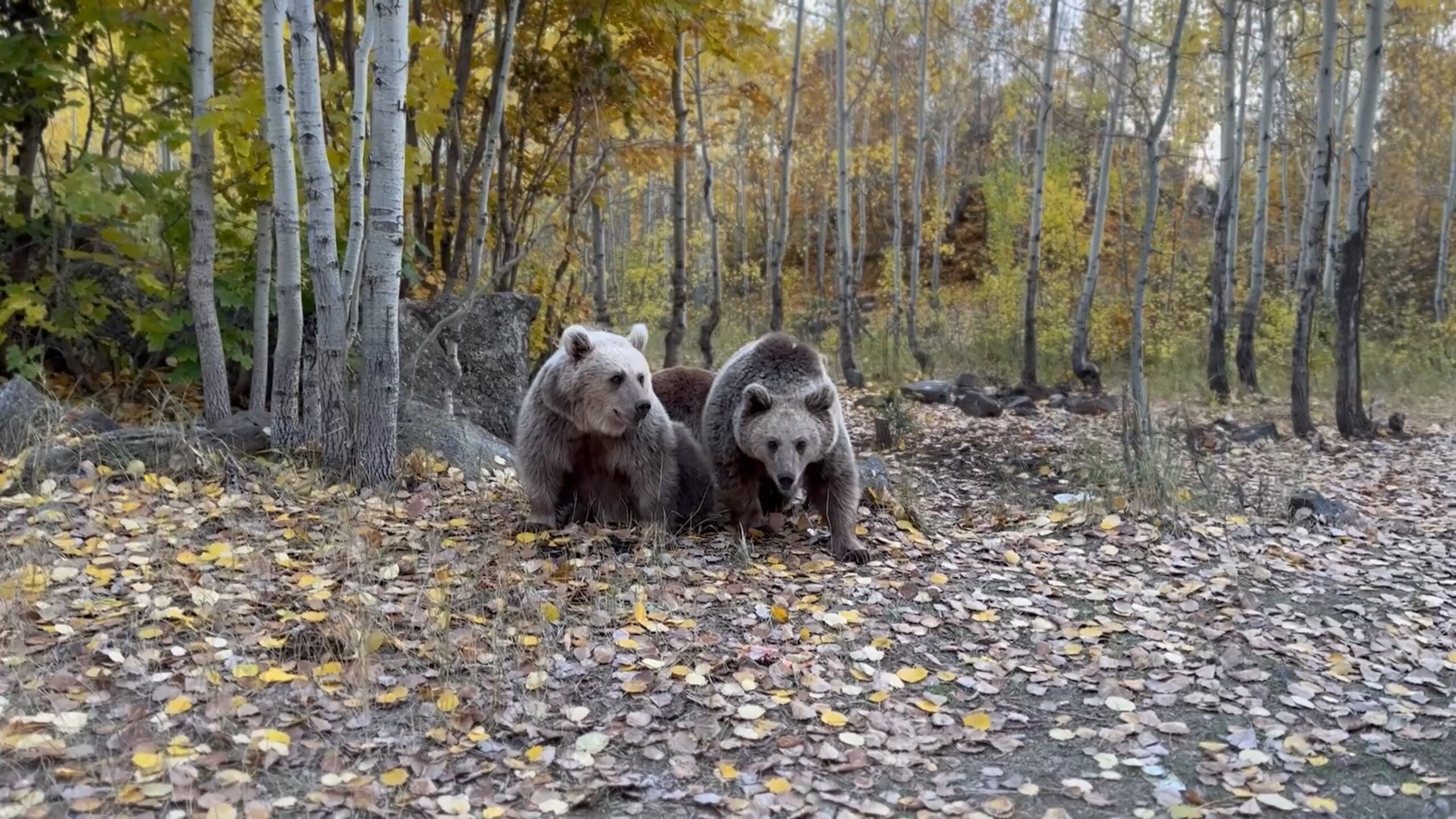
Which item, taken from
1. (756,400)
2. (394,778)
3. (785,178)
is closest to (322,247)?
(756,400)

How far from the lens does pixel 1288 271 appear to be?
2505 cm

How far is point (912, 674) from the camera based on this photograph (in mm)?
4680

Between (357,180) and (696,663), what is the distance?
4.13m

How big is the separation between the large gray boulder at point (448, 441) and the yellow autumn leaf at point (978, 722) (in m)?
4.41

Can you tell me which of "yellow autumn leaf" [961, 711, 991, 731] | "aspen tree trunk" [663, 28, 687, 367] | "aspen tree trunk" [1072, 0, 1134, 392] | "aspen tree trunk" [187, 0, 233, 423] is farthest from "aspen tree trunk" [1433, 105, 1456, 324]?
"aspen tree trunk" [187, 0, 233, 423]

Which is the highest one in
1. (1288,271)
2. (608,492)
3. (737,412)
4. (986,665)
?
(1288,271)

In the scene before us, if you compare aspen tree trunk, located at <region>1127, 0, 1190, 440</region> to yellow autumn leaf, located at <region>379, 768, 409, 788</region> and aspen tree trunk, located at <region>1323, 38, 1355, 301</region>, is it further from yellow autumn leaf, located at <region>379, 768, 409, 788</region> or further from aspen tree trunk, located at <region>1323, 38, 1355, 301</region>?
yellow autumn leaf, located at <region>379, 768, 409, 788</region>

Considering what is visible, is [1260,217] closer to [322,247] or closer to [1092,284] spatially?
[1092,284]

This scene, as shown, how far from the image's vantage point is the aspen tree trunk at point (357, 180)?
6.87 metres

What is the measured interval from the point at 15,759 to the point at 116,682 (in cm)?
63

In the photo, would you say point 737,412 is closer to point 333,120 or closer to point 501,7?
point 333,120

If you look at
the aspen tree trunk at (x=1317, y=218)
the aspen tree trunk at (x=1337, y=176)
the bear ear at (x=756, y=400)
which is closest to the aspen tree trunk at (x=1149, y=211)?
the aspen tree trunk at (x=1317, y=218)

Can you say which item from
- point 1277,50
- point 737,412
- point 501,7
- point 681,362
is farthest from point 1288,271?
point 737,412

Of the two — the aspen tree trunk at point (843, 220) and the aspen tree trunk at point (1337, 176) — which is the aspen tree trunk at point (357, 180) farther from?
the aspen tree trunk at point (1337, 176)
